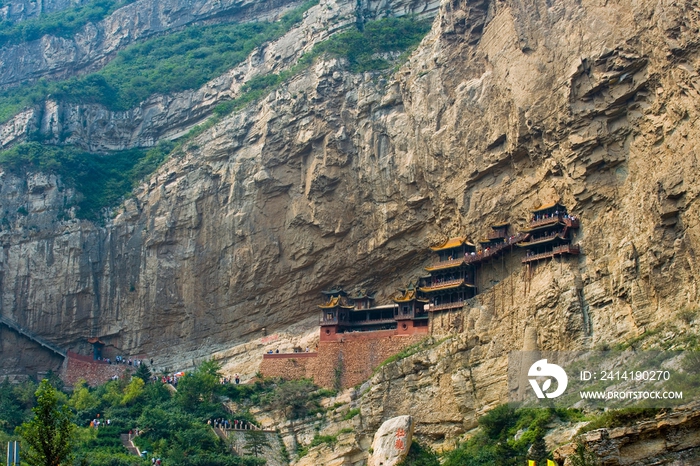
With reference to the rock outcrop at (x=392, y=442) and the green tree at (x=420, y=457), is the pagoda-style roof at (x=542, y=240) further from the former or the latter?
the green tree at (x=420, y=457)

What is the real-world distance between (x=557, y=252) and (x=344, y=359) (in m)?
9.87

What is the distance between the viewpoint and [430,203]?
128ft

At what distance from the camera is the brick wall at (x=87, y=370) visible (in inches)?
1633

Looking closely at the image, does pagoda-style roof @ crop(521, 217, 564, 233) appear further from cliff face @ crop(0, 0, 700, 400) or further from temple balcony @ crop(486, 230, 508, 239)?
temple balcony @ crop(486, 230, 508, 239)

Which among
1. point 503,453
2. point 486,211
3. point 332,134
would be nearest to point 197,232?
point 332,134

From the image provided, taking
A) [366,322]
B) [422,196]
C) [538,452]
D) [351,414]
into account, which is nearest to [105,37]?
[422,196]

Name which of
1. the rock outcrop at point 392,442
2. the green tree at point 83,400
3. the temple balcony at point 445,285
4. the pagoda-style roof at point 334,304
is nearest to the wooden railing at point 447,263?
the temple balcony at point 445,285

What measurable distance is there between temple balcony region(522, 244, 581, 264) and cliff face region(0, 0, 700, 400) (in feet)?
1.54

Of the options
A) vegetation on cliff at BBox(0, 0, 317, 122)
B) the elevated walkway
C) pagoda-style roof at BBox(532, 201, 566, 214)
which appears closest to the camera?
pagoda-style roof at BBox(532, 201, 566, 214)

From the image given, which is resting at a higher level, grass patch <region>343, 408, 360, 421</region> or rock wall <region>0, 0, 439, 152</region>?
rock wall <region>0, 0, 439, 152</region>

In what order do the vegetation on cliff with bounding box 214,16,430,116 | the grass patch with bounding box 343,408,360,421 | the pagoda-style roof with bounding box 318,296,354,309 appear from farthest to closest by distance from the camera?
the vegetation on cliff with bounding box 214,16,430,116, the pagoda-style roof with bounding box 318,296,354,309, the grass patch with bounding box 343,408,360,421

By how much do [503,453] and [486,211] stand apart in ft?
41.5

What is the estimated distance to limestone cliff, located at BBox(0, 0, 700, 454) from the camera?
2964cm

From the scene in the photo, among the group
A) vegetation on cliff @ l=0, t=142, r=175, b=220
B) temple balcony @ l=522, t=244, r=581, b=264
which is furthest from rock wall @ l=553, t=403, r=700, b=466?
vegetation on cliff @ l=0, t=142, r=175, b=220
